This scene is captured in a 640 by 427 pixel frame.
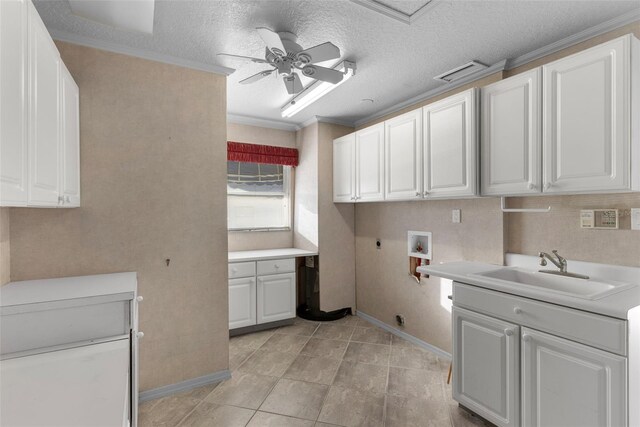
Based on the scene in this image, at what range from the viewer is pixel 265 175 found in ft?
13.7

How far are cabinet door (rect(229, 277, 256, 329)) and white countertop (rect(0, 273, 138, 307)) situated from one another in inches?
54.3

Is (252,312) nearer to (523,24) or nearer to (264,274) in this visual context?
(264,274)

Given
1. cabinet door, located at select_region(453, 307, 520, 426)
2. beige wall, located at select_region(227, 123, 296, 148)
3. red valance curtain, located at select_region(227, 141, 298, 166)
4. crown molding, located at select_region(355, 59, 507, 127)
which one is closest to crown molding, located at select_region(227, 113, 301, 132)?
beige wall, located at select_region(227, 123, 296, 148)

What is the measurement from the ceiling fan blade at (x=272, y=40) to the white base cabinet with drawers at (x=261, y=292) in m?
2.19

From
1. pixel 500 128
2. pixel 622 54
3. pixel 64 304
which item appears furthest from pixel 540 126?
pixel 64 304

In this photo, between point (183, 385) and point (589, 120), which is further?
point (183, 385)

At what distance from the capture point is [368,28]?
77.1 inches

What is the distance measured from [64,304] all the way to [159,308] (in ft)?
2.81

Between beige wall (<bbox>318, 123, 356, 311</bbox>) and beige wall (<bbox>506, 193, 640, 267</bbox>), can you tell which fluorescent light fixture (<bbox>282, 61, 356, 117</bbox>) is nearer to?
beige wall (<bbox>318, 123, 356, 311</bbox>)

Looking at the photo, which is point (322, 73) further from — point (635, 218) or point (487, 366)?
point (487, 366)

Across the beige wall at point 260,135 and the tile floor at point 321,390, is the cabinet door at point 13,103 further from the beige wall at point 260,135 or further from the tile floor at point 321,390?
the beige wall at point 260,135

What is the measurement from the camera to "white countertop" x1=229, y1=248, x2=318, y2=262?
11.3 ft

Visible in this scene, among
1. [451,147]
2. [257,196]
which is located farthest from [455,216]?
[257,196]

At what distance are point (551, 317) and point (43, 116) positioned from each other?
2.65 meters
